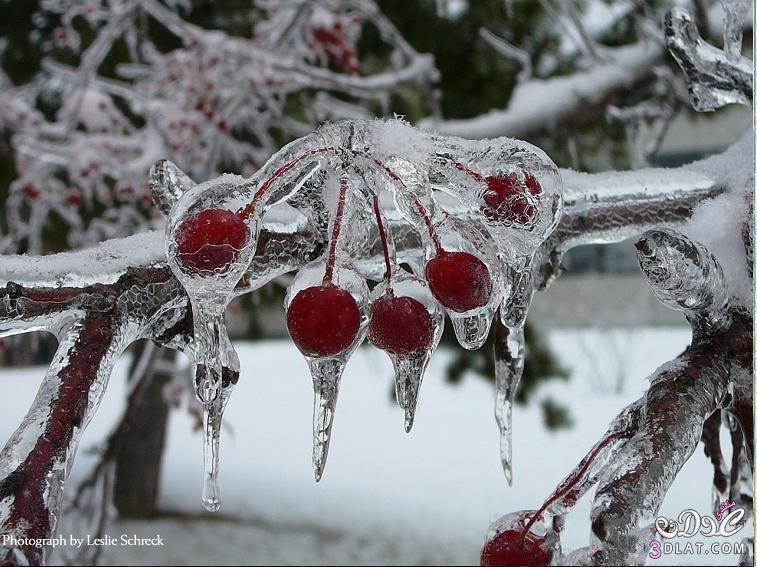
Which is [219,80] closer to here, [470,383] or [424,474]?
[424,474]

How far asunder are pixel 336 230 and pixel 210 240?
65mm

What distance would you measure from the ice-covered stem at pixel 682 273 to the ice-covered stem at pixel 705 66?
0.77ft

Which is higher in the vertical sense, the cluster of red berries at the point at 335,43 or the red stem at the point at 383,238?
the cluster of red berries at the point at 335,43

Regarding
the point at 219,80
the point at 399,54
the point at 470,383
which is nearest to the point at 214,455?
the point at 219,80

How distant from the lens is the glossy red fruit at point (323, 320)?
369 millimetres

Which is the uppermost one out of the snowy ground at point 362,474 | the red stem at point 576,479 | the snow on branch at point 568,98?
the snow on branch at point 568,98

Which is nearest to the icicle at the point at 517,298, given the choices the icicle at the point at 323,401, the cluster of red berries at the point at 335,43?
the icicle at the point at 323,401

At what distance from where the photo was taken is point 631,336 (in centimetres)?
511

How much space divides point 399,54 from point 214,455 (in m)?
1.75

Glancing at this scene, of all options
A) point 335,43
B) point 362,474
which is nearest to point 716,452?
point 335,43

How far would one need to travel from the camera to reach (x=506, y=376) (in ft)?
1.68

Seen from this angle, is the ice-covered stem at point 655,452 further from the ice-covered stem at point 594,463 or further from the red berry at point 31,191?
the red berry at point 31,191

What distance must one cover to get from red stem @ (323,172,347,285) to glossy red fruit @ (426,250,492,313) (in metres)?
0.05

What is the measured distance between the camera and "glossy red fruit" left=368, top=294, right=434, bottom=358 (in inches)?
15.7
